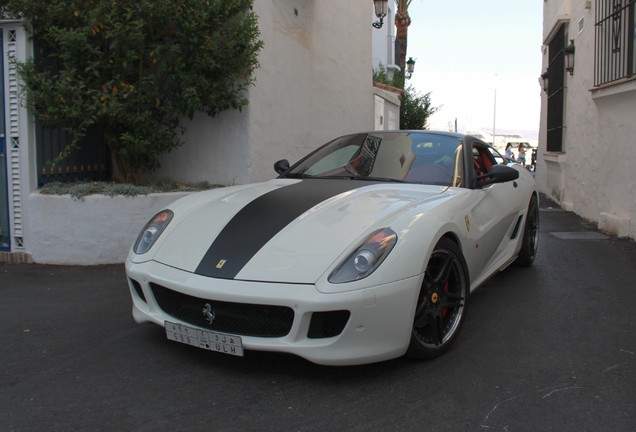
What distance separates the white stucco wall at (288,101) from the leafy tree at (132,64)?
0.67m

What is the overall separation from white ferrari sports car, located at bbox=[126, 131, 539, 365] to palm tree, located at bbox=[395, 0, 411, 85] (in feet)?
66.0

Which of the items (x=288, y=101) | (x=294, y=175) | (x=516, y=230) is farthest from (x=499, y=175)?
(x=288, y=101)

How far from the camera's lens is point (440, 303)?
3369 millimetres

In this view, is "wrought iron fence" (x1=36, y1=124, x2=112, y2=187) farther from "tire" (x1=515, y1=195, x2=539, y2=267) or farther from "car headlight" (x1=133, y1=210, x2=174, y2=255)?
"tire" (x1=515, y1=195, x2=539, y2=267)

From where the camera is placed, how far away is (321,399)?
288cm

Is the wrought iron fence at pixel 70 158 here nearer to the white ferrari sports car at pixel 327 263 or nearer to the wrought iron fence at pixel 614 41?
the white ferrari sports car at pixel 327 263

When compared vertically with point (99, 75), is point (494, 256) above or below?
below

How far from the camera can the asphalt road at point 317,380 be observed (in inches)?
106

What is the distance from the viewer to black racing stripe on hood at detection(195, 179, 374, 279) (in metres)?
3.12

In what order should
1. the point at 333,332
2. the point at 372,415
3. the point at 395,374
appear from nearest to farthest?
the point at 372,415 → the point at 333,332 → the point at 395,374

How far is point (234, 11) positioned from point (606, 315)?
4.75m

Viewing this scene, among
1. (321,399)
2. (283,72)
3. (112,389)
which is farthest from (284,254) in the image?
(283,72)

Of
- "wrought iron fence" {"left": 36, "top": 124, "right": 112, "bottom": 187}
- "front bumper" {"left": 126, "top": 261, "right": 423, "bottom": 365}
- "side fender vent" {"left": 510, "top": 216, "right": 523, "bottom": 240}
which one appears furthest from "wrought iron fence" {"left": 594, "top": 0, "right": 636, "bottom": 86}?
"wrought iron fence" {"left": 36, "top": 124, "right": 112, "bottom": 187}

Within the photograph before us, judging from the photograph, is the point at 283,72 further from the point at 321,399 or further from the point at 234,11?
the point at 321,399
